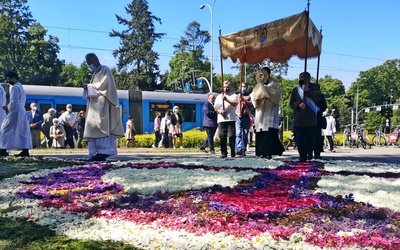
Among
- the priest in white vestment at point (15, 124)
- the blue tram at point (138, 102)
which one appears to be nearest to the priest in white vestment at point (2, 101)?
the priest in white vestment at point (15, 124)

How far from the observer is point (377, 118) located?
8069 cm

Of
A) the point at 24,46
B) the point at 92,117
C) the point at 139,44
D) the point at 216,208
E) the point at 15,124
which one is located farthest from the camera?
the point at 139,44

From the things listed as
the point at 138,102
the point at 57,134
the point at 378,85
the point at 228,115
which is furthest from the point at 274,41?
the point at 378,85

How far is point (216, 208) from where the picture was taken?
3643mm

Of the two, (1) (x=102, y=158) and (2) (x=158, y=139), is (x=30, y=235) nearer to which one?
(1) (x=102, y=158)

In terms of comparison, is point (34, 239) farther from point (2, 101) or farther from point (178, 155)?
point (178, 155)

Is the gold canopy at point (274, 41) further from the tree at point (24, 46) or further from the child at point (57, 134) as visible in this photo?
the tree at point (24, 46)

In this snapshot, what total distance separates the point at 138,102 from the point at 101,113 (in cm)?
1729

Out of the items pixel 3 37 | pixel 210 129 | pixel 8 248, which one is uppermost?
A: pixel 3 37

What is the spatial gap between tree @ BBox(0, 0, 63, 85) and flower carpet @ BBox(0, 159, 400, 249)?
53148 millimetres

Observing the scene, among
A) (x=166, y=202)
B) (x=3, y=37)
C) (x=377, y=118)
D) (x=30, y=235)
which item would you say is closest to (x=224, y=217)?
(x=166, y=202)

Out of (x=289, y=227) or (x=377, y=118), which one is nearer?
(x=289, y=227)

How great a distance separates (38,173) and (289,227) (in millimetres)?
4761

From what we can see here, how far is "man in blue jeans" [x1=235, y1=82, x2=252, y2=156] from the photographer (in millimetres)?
11039
